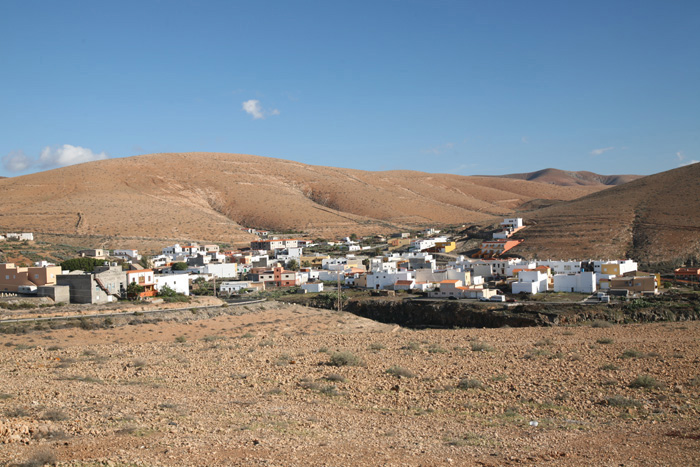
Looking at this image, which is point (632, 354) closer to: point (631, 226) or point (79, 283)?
point (79, 283)

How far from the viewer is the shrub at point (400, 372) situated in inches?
499

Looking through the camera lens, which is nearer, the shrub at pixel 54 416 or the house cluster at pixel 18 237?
the shrub at pixel 54 416

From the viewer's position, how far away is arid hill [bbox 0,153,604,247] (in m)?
80.1

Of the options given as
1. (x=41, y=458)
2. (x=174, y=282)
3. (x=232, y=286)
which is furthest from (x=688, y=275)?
(x=41, y=458)

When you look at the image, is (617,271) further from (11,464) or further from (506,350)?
(11,464)

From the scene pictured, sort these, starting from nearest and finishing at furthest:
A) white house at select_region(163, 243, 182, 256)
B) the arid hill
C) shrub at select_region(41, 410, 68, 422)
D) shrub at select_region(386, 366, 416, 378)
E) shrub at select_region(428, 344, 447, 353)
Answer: shrub at select_region(41, 410, 68, 422) < shrub at select_region(386, 366, 416, 378) < shrub at select_region(428, 344, 447, 353) < white house at select_region(163, 243, 182, 256) < the arid hill

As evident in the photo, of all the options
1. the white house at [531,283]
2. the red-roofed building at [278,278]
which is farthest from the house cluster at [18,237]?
the white house at [531,283]

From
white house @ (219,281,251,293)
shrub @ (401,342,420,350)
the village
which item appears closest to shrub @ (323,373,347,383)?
shrub @ (401,342,420,350)

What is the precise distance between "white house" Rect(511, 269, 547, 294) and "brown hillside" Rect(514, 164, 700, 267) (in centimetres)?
1309

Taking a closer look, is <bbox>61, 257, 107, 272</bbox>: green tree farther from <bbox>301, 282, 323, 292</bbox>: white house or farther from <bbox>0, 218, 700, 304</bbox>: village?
<bbox>301, 282, 323, 292</bbox>: white house

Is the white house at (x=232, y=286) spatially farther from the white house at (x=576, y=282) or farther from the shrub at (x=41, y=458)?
the shrub at (x=41, y=458)

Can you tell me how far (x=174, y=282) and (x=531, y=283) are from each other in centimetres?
2339

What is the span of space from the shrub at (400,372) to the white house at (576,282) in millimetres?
28858

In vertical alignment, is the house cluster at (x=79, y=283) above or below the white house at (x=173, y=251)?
below
